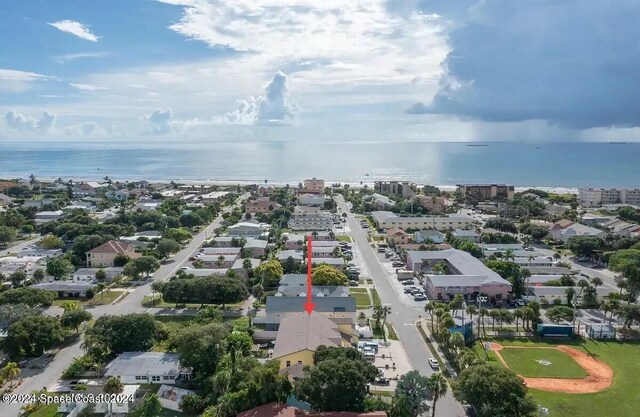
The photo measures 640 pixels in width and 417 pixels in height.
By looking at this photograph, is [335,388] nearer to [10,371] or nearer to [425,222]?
[10,371]

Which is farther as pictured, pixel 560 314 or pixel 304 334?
pixel 560 314

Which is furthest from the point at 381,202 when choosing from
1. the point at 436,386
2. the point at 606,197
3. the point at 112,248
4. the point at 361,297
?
the point at 436,386

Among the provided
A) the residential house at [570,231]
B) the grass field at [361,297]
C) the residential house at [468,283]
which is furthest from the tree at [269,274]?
the residential house at [570,231]

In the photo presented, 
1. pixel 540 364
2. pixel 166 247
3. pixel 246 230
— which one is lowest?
pixel 540 364

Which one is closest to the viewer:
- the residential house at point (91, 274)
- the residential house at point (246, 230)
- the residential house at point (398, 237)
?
the residential house at point (91, 274)

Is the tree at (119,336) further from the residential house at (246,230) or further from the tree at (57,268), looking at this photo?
the residential house at (246,230)

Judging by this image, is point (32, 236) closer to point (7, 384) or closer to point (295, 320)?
point (7, 384)
